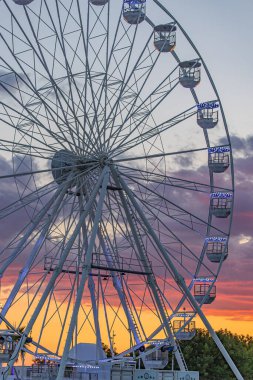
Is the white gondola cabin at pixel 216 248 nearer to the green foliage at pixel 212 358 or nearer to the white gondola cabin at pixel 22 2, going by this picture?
the white gondola cabin at pixel 22 2

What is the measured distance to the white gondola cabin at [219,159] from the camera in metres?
50.9

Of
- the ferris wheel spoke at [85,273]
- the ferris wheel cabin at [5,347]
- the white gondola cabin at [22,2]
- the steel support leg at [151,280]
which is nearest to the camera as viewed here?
the ferris wheel spoke at [85,273]

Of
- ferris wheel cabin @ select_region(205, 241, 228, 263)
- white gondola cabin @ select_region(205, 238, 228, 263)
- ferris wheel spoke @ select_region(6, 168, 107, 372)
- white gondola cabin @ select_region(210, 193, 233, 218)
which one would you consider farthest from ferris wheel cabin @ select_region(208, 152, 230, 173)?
ferris wheel spoke @ select_region(6, 168, 107, 372)

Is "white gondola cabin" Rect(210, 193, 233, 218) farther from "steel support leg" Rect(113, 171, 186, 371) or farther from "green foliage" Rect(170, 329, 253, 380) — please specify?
"green foliage" Rect(170, 329, 253, 380)

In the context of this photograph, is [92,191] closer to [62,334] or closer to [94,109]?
[94,109]

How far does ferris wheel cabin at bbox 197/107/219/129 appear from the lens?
49969 millimetres

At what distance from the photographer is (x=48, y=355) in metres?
46.0

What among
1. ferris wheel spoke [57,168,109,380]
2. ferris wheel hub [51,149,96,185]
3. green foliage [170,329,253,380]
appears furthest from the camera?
green foliage [170,329,253,380]

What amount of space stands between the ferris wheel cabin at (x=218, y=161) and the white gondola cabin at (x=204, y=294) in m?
6.40

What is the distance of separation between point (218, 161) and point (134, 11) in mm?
9404

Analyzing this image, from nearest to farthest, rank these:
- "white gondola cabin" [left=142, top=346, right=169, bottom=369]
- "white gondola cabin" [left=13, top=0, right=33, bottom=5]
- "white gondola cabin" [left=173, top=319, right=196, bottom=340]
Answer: "white gondola cabin" [left=13, top=0, right=33, bottom=5] → "white gondola cabin" [left=142, top=346, right=169, bottom=369] → "white gondola cabin" [left=173, top=319, right=196, bottom=340]

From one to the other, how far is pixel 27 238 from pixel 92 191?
4027mm

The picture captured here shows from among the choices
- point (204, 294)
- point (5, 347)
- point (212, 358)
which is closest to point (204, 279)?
point (204, 294)

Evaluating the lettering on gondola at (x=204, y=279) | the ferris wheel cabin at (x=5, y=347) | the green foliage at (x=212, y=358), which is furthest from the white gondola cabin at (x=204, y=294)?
the green foliage at (x=212, y=358)
